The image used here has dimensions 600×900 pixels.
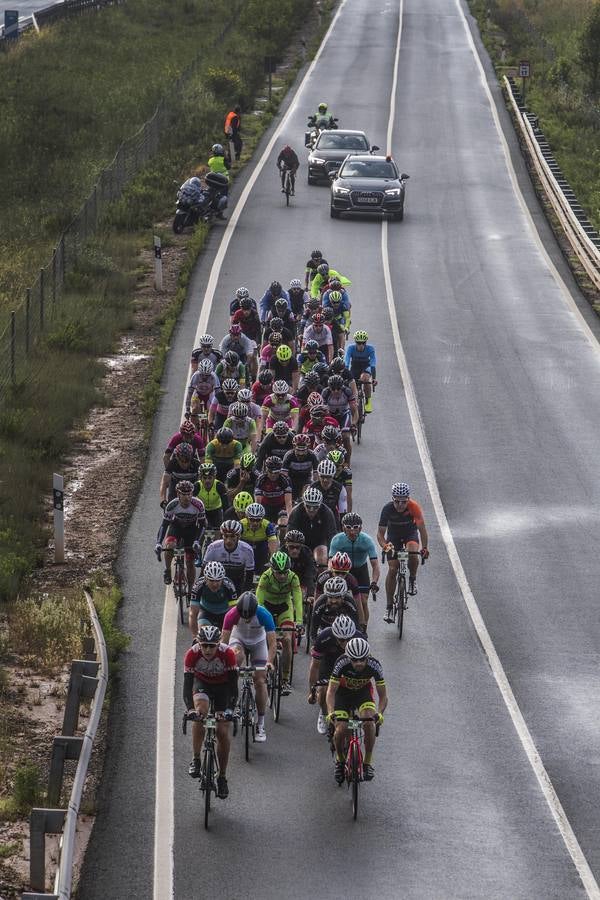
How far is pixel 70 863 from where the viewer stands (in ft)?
34.7

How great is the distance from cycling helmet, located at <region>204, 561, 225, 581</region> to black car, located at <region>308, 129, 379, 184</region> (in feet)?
106

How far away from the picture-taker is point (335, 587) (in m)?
14.6

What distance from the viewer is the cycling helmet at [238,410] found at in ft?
65.6

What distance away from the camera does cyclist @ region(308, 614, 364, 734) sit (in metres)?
13.8

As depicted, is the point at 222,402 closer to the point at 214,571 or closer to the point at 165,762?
the point at 214,571

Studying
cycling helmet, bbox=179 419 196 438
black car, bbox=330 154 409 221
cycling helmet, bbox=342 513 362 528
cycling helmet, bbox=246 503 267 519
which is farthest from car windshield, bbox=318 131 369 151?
cycling helmet, bbox=342 513 362 528

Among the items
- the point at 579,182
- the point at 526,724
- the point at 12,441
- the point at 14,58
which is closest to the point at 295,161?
the point at 579,182

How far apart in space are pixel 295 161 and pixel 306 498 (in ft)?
91.1

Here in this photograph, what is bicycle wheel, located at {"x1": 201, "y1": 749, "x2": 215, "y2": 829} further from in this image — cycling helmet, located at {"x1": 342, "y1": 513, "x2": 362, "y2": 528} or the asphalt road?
cycling helmet, located at {"x1": 342, "y1": 513, "x2": 362, "y2": 528}

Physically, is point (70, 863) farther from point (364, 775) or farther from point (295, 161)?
point (295, 161)

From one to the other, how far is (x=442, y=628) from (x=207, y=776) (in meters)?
5.62

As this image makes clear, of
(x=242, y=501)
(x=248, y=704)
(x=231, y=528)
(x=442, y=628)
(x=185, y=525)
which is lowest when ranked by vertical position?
Answer: (x=442, y=628)

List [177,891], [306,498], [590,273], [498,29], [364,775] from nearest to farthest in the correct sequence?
1. [177,891]
2. [364,775]
3. [306,498]
4. [590,273]
5. [498,29]

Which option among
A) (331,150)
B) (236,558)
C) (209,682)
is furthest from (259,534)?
(331,150)
